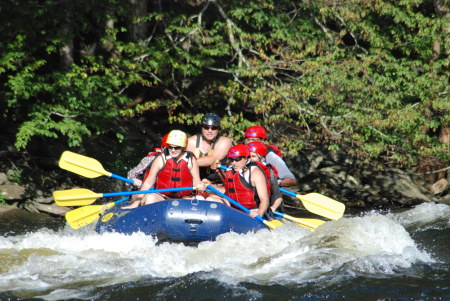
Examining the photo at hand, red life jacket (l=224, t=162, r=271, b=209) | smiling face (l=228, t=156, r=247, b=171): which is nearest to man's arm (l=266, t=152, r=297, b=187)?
red life jacket (l=224, t=162, r=271, b=209)

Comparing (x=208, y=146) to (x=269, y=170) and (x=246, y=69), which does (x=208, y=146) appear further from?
(x=246, y=69)

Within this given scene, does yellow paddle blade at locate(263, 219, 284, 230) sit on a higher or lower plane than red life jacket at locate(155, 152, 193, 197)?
lower

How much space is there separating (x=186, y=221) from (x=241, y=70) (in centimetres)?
505

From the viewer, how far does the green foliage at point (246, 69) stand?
9.82m

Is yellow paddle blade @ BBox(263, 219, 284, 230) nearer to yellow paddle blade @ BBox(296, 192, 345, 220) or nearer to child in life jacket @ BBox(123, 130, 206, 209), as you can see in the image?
child in life jacket @ BBox(123, 130, 206, 209)

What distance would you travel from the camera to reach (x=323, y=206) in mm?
8188

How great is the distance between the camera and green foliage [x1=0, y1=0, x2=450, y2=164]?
9.82 meters

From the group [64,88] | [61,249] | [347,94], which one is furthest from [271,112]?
[61,249]

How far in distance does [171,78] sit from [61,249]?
5215 mm

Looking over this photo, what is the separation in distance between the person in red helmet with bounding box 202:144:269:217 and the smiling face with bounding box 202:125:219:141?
791 mm

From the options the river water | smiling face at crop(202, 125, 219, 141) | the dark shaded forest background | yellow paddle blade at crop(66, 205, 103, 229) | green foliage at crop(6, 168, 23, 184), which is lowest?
the river water

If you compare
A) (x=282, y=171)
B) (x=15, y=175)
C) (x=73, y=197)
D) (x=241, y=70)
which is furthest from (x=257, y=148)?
(x=15, y=175)


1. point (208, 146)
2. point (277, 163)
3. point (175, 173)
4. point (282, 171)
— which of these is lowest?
point (175, 173)

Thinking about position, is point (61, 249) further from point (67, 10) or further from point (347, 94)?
point (347, 94)
